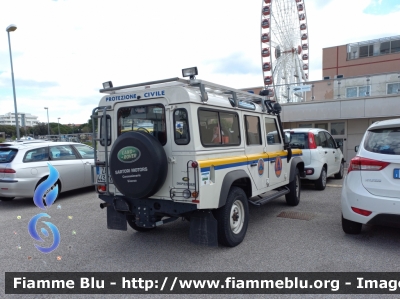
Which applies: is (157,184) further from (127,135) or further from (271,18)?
(271,18)

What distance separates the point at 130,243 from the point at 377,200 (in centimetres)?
354

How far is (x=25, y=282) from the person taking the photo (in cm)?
370

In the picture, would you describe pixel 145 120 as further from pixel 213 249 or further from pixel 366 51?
pixel 366 51

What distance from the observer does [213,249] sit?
14.8 feet

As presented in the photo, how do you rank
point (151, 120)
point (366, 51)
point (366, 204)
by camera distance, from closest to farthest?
point (366, 204) → point (151, 120) → point (366, 51)

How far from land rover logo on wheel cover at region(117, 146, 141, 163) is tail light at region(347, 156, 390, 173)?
2.95 metres

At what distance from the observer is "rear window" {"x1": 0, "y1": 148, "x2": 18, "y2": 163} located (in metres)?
7.52

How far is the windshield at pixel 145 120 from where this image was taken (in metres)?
4.27

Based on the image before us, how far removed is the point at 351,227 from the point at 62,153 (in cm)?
718

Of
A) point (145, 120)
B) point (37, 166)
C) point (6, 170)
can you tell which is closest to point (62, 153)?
point (37, 166)

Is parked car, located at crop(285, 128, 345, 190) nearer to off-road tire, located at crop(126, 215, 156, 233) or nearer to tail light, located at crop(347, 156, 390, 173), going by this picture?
tail light, located at crop(347, 156, 390, 173)

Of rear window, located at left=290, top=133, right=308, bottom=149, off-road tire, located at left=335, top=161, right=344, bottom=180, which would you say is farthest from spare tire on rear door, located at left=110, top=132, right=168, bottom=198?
off-road tire, located at left=335, top=161, right=344, bottom=180

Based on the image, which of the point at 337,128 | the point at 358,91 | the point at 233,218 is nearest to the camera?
the point at 233,218

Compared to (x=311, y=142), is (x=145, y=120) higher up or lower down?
higher up
